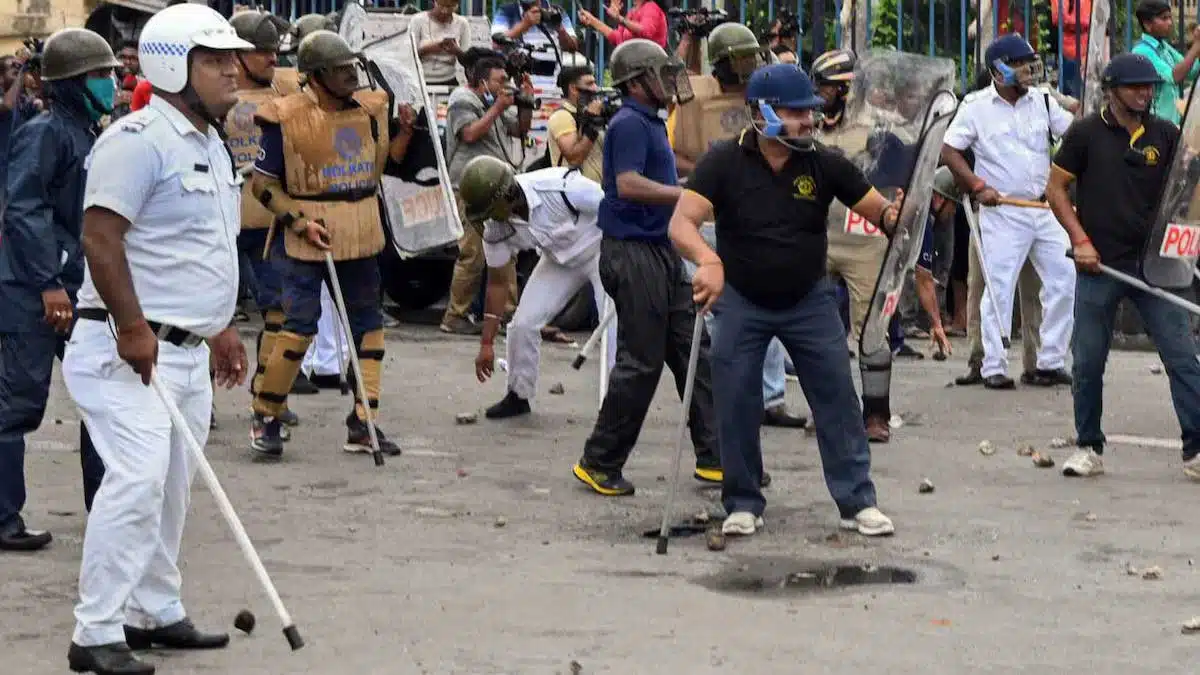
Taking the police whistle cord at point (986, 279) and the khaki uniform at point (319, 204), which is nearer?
the khaki uniform at point (319, 204)

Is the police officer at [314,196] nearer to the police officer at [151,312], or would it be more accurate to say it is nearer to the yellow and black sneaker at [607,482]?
the yellow and black sneaker at [607,482]

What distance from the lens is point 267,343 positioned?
11.1 m

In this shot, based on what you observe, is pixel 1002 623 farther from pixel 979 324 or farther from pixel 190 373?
pixel 979 324

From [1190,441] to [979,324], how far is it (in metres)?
3.45

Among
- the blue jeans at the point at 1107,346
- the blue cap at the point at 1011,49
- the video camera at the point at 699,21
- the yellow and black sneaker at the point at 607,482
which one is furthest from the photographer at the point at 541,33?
the yellow and black sneaker at the point at 607,482

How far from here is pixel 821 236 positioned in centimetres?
886

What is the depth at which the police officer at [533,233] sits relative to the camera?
425 inches

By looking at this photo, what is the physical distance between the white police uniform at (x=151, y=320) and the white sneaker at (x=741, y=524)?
264cm

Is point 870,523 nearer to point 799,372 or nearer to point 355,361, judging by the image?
point 799,372

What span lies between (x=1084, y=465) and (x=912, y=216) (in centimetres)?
146

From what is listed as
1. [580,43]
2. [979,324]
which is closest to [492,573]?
[979,324]

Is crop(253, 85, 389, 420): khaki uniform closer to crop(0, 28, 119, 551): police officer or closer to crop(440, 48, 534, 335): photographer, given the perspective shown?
crop(0, 28, 119, 551): police officer

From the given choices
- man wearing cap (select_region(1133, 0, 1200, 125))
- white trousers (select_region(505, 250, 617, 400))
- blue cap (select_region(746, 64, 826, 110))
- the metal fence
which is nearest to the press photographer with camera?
white trousers (select_region(505, 250, 617, 400))

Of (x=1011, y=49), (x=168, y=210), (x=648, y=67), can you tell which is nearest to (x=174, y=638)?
(x=168, y=210)
